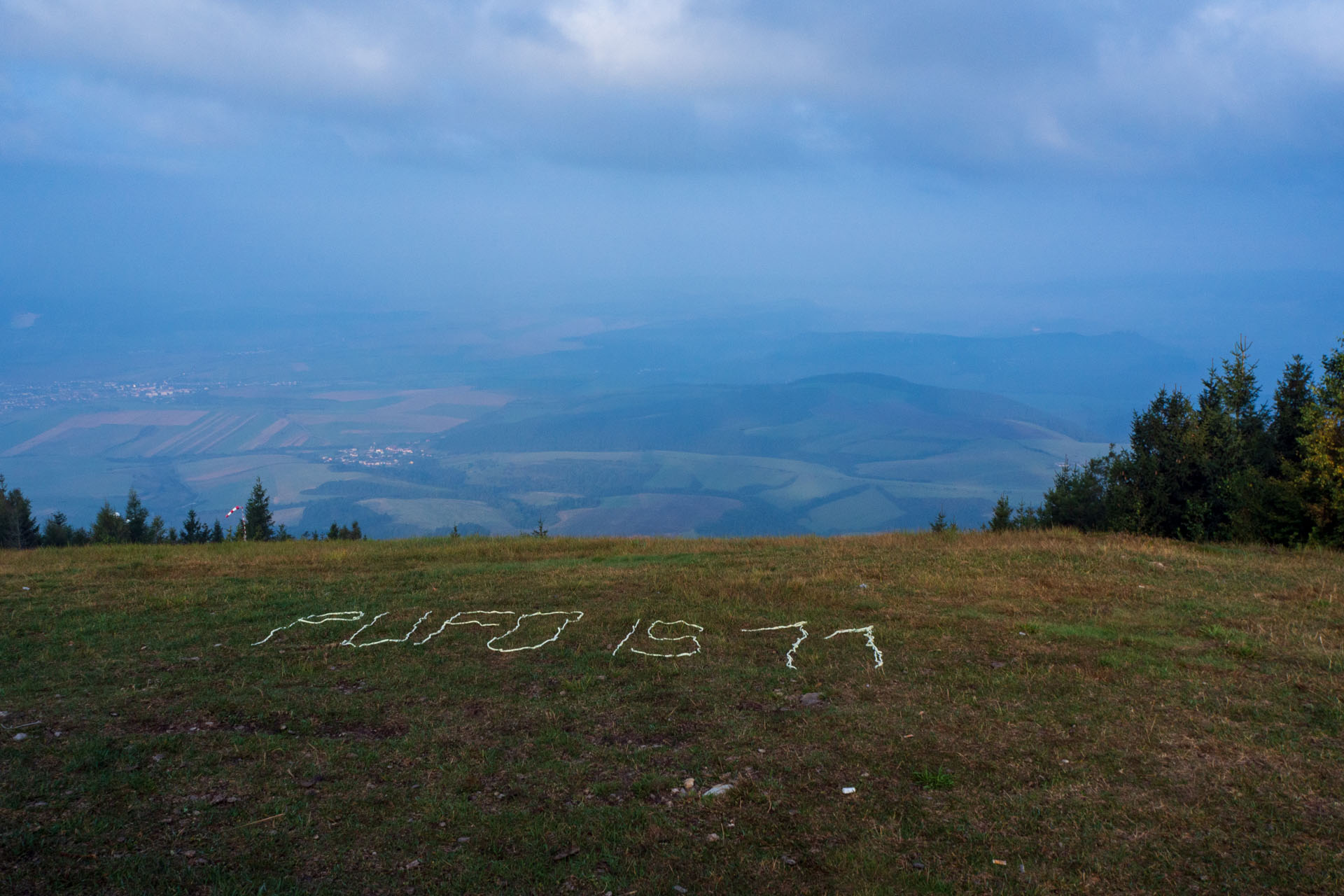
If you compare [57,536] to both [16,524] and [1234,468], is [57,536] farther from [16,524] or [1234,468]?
[1234,468]

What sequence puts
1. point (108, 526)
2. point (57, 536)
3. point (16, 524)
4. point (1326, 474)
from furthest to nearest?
point (108, 526) → point (57, 536) → point (16, 524) → point (1326, 474)

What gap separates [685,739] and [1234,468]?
1167 inches

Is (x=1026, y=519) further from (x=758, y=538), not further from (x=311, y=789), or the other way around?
(x=311, y=789)

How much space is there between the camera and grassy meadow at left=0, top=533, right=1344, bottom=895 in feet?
20.2

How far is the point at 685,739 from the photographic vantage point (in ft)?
27.8

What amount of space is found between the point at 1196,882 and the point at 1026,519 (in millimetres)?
39064

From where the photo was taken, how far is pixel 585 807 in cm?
702

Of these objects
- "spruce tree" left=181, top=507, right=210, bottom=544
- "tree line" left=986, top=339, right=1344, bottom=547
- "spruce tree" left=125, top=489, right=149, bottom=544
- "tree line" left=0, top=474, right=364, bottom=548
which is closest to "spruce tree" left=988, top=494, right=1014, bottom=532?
"tree line" left=986, top=339, right=1344, bottom=547

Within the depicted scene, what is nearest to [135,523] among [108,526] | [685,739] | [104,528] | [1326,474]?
[108,526]

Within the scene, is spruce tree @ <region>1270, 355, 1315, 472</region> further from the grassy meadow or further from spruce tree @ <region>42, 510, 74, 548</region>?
spruce tree @ <region>42, 510, 74, 548</region>

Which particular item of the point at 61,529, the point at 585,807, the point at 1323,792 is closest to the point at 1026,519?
the point at 1323,792

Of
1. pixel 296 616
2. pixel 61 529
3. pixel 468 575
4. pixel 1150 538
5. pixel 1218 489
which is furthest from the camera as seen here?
pixel 61 529

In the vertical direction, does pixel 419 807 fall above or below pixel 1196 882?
above

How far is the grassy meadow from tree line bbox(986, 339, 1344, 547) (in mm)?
5444
